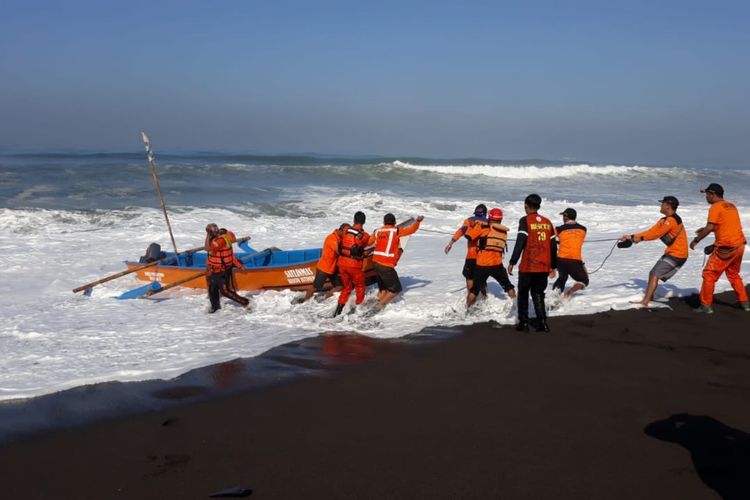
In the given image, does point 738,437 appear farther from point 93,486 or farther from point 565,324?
point 93,486

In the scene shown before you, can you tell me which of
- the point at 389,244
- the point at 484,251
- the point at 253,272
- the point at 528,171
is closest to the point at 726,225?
the point at 484,251

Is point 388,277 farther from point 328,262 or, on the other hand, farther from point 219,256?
point 219,256

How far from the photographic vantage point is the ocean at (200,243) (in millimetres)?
7776

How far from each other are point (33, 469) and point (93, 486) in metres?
0.60

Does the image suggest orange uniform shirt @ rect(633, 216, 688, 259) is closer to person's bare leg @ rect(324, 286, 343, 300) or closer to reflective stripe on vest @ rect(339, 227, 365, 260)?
reflective stripe on vest @ rect(339, 227, 365, 260)

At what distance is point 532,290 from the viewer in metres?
7.46

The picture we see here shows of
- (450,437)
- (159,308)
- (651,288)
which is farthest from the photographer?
(159,308)

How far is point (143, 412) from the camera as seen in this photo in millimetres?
5492

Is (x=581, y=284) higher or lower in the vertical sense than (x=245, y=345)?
higher

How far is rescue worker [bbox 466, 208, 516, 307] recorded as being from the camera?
827 centimetres

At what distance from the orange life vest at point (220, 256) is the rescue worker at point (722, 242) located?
21.4ft

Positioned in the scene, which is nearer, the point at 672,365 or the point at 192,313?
the point at 672,365

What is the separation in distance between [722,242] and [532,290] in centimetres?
250

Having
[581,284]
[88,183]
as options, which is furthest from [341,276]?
[88,183]
